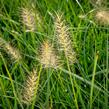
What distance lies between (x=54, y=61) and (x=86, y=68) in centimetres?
39

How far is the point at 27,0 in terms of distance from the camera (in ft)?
7.66

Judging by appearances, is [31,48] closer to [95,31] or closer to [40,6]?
[95,31]

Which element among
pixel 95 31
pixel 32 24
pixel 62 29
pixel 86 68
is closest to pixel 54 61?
pixel 62 29

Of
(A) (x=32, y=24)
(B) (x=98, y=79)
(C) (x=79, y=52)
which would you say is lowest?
(B) (x=98, y=79)

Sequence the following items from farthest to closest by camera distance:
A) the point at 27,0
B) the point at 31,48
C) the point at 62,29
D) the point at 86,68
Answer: the point at 27,0
the point at 31,48
the point at 86,68
the point at 62,29

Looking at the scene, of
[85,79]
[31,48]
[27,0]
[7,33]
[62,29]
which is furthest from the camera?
[27,0]

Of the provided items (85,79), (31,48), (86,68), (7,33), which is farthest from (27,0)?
(85,79)

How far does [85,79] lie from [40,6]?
911 millimetres

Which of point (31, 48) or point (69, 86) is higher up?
point (31, 48)

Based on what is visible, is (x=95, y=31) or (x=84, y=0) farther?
(x=84, y=0)

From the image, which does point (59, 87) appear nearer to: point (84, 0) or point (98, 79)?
point (98, 79)

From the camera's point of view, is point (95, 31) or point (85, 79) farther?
point (95, 31)

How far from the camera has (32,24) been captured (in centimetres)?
157

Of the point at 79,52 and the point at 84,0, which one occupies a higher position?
the point at 84,0
